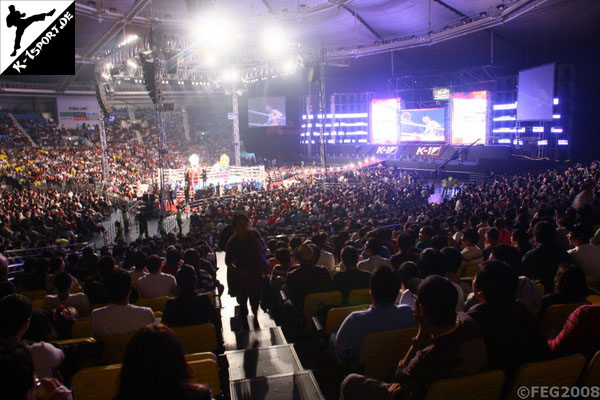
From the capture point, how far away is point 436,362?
97.4 inches

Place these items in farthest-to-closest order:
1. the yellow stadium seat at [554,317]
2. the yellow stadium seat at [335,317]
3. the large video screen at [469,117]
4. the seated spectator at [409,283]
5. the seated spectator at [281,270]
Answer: the large video screen at [469,117] < the seated spectator at [281,270] < the seated spectator at [409,283] < the yellow stadium seat at [335,317] < the yellow stadium seat at [554,317]

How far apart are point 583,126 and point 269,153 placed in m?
30.5

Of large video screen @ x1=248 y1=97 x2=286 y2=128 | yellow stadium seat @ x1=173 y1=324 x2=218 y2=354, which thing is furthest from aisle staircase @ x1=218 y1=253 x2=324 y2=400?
large video screen @ x1=248 y1=97 x2=286 y2=128

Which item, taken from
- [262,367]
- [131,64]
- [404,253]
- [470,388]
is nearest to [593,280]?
[404,253]

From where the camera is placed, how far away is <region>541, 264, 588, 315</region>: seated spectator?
3686 millimetres

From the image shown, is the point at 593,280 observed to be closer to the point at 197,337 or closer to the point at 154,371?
the point at 197,337

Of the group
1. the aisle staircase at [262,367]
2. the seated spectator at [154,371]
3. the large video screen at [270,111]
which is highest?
the large video screen at [270,111]

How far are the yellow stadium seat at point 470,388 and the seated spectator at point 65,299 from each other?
12.3 feet

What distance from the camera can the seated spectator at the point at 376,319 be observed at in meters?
3.28

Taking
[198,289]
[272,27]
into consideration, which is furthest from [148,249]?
→ [272,27]

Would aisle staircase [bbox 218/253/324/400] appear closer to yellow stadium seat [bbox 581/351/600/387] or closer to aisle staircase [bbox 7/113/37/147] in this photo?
yellow stadium seat [bbox 581/351/600/387]

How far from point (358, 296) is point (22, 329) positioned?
9.69 feet

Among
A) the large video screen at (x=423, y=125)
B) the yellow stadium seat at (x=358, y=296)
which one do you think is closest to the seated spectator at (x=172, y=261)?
the yellow stadium seat at (x=358, y=296)

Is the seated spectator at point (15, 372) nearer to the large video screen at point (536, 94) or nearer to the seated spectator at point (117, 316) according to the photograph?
the seated spectator at point (117, 316)
